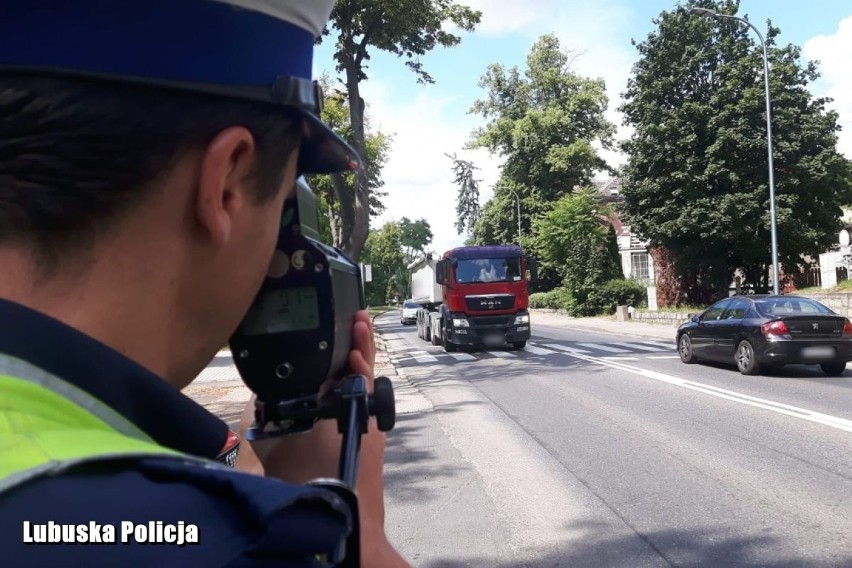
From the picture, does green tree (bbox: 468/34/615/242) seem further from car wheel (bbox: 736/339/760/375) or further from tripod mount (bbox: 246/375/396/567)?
tripod mount (bbox: 246/375/396/567)

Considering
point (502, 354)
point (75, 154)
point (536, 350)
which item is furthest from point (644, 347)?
point (75, 154)

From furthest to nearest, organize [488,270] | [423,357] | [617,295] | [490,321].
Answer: [617,295] < [488,270] < [490,321] < [423,357]

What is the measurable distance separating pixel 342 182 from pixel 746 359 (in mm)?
8285

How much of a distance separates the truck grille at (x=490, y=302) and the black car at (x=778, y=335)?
23.1 ft

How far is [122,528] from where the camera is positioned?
1.99 ft

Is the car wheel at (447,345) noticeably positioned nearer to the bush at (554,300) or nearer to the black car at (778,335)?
the black car at (778,335)

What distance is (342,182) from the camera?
13.1 meters

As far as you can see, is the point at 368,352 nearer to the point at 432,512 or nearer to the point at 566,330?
the point at 432,512

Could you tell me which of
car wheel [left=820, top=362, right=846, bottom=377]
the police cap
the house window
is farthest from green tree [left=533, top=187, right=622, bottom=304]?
the police cap

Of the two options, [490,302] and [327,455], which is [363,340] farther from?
[490,302]

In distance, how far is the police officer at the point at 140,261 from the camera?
0.61m

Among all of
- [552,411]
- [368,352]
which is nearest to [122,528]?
[368,352]

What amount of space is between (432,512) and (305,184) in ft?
14.9

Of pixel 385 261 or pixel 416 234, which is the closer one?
pixel 385 261
